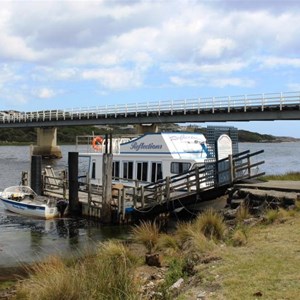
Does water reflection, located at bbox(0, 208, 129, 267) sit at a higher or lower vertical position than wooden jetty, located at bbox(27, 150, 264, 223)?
lower

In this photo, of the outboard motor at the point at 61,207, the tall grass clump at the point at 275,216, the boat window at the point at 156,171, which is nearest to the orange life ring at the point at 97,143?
the outboard motor at the point at 61,207

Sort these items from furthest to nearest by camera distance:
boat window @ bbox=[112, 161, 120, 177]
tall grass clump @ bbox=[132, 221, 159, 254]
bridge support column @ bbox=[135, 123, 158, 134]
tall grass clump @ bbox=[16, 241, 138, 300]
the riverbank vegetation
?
1. bridge support column @ bbox=[135, 123, 158, 134]
2. boat window @ bbox=[112, 161, 120, 177]
3. tall grass clump @ bbox=[132, 221, 159, 254]
4. the riverbank vegetation
5. tall grass clump @ bbox=[16, 241, 138, 300]

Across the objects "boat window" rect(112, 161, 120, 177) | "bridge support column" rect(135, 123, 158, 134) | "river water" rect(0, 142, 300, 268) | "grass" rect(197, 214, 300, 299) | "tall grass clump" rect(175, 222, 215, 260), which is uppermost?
"bridge support column" rect(135, 123, 158, 134)

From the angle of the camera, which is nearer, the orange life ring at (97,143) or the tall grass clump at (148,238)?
the tall grass clump at (148,238)

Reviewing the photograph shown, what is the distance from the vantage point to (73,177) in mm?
21469

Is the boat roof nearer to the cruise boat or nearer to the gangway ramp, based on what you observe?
the cruise boat

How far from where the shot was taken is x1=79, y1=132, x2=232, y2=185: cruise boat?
20.2 meters

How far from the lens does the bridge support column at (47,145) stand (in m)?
85.1

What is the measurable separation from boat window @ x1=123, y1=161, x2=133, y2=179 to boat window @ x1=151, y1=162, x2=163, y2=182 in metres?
1.37

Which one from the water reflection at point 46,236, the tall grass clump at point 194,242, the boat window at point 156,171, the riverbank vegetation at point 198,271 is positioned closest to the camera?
the riverbank vegetation at point 198,271

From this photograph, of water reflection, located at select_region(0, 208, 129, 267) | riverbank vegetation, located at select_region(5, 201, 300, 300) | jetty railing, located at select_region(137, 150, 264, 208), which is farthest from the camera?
jetty railing, located at select_region(137, 150, 264, 208)

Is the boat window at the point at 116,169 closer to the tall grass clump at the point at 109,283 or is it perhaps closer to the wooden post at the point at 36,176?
the wooden post at the point at 36,176

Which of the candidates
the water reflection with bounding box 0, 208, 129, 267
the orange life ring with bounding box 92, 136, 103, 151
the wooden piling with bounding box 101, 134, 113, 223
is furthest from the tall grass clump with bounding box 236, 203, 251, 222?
the orange life ring with bounding box 92, 136, 103, 151

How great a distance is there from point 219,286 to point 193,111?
4670cm
